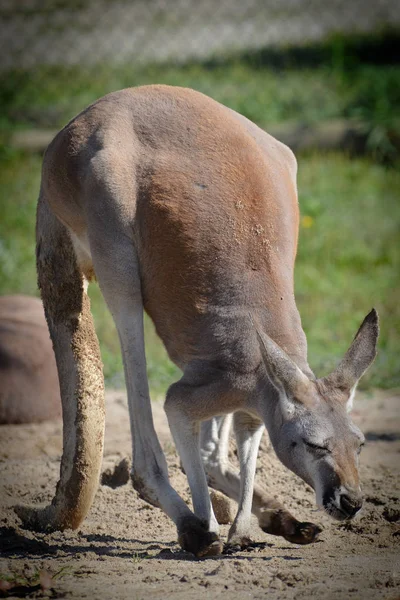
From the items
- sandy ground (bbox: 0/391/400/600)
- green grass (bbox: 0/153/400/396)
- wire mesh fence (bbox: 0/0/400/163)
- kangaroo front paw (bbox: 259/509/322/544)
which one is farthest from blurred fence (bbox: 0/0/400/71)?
kangaroo front paw (bbox: 259/509/322/544)

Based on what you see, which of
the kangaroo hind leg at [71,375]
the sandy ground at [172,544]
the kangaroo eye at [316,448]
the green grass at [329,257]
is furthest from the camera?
the green grass at [329,257]

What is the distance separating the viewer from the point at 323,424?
3.31 metres

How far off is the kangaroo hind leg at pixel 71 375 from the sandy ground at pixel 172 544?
124 mm

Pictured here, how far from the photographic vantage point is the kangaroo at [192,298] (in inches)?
135

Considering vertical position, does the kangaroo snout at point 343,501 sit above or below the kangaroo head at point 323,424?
below

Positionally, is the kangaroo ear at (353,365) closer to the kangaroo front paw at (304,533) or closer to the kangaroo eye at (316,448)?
the kangaroo eye at (316,448)

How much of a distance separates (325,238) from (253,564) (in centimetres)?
579

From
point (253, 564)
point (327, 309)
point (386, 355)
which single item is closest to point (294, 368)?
point (253, 564)

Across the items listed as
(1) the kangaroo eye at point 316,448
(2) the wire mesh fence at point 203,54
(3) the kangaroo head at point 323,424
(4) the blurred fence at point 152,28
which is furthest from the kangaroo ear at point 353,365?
(4) the blurred fence at point 152,28

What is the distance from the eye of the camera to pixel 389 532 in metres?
4.02

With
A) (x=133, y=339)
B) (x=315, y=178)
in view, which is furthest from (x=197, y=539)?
(x=315, y=178)

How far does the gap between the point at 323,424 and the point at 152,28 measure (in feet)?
32.4

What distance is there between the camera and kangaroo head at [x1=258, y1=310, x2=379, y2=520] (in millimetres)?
3244

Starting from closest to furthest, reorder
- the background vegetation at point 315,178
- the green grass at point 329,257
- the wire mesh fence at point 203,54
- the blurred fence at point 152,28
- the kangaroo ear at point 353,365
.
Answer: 1. the kangaroo ear at point 353,365
2. the green grass at point 329,257
3. the background vegetation at point 315,178
4. the wire mesh fence at point 203,54
5. the blurred fence at point 152,28
